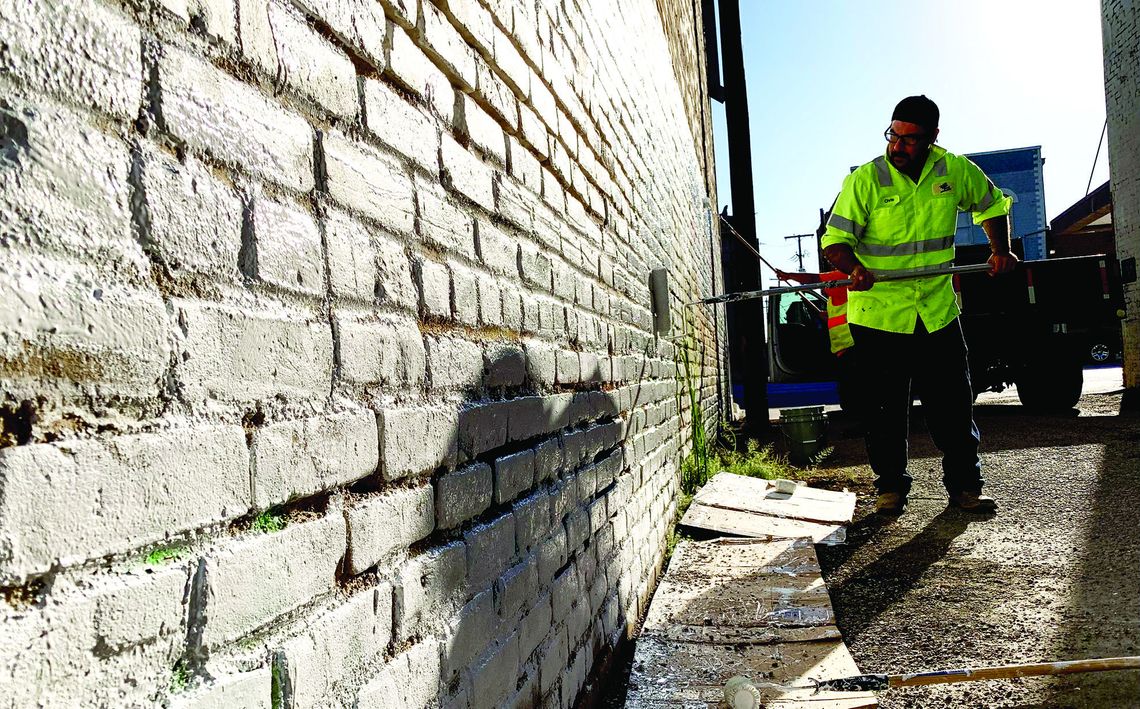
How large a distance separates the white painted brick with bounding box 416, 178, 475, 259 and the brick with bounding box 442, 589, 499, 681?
0.61 m

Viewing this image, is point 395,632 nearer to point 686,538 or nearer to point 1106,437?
point 686,538

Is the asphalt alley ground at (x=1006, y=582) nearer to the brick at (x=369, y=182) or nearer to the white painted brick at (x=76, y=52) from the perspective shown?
the brick at (x=369, y=182)

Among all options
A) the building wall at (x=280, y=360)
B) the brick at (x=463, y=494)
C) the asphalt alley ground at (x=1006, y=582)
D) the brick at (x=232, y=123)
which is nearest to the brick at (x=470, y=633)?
the building wall at (x=280, y=360)

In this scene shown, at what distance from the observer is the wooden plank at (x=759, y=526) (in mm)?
3662

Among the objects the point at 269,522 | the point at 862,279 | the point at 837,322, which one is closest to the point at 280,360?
the point at 269,522

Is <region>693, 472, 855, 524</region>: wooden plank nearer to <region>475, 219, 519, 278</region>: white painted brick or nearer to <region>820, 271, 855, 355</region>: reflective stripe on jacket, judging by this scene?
<region>820, 271, 855, 355</region>: reflective stripe on jacket

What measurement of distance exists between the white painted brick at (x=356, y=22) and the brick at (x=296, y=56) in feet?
0.08

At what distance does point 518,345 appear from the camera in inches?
65.2

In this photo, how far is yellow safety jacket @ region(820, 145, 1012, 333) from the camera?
3.99 m

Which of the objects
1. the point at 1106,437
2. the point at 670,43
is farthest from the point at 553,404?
the point at 1106,437

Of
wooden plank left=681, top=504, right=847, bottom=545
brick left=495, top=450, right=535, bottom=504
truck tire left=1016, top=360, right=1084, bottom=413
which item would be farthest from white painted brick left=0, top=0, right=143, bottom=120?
truck tire left=1016, top=360, right=1084, bottom=413

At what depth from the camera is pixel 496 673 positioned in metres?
1.41

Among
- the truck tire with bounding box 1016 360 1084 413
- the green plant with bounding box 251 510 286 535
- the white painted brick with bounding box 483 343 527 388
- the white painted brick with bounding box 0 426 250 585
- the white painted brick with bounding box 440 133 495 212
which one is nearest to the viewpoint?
the white painted brick with bounding box 0 426 250 585

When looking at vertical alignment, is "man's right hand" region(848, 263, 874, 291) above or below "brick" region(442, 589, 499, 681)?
above
